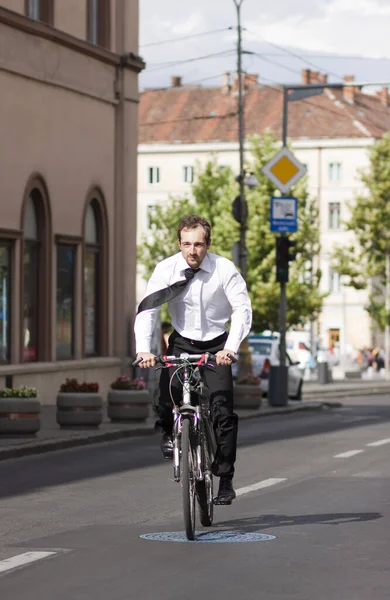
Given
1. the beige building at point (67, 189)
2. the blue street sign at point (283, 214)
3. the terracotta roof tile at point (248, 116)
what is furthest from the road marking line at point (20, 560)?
the terracotta roof tile at point (248, 116)

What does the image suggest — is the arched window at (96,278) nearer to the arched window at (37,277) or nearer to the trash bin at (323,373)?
the arched window at (37,277)

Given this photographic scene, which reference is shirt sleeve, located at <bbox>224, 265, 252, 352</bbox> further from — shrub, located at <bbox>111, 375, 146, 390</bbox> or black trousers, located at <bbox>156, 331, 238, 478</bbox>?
shrub, located at <bbox>111, 375, 146, 390</bbox>

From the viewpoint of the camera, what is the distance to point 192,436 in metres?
10.3

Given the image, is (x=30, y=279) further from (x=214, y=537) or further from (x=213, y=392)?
(x=214, y=537)

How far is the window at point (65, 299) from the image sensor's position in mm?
31578

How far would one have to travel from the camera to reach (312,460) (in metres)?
17.8

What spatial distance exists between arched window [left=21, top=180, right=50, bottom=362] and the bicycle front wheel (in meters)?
20.2

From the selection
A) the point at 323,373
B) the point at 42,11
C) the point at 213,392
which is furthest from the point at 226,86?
the point at 213,392

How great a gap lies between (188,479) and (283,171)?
2451 cm

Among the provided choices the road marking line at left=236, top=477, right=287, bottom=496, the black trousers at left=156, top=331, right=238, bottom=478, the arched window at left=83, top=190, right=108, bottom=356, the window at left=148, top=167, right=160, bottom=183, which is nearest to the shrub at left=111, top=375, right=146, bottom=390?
the arched window at left=83, top=190, right=108, bottom=356

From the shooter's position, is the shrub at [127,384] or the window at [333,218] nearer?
the shrub at [127,384]

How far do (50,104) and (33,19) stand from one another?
189 centimetres

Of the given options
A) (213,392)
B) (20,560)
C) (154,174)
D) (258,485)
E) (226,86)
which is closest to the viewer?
(20,560)

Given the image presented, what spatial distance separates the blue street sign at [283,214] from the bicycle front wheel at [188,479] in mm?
23094
